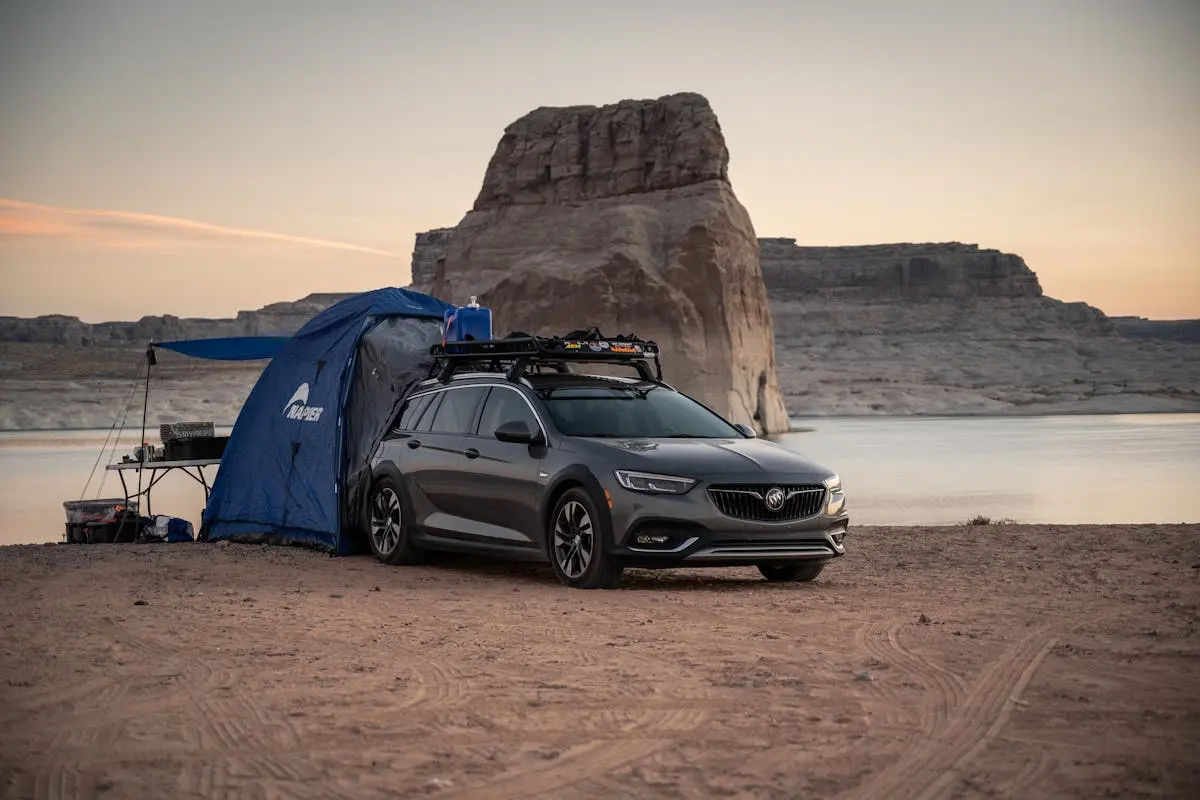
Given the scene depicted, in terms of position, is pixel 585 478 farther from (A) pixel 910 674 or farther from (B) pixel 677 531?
(A) pixel 910 674

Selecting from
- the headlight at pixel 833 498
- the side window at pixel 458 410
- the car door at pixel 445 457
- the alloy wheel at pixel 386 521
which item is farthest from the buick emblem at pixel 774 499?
the alloy wheel at pixel 386 521

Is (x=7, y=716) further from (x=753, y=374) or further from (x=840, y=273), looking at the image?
(x=840, y=273)

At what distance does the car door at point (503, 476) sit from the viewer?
1145 cm

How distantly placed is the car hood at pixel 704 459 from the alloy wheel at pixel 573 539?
1.64 ft

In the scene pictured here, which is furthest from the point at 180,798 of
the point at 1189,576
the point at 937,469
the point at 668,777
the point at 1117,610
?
A: the point at 937,469

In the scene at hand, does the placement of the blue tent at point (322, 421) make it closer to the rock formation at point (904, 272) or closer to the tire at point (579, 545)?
the tire at point (579, 545)

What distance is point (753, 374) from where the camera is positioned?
3280 inches

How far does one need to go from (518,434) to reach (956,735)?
240 inches

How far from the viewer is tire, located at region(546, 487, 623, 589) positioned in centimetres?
1065

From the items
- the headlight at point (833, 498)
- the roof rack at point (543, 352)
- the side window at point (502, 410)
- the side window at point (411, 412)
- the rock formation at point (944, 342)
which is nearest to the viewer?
the headlight at point (833, 498)

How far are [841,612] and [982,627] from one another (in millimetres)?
1064

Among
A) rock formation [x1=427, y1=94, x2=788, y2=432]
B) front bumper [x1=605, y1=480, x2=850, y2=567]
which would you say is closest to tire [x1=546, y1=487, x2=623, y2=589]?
front bumper [x1=605, y1=480, x2=850, y2=567]

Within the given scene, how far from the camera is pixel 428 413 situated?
13.3 meters

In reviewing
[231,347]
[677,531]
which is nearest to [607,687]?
[677,531]
